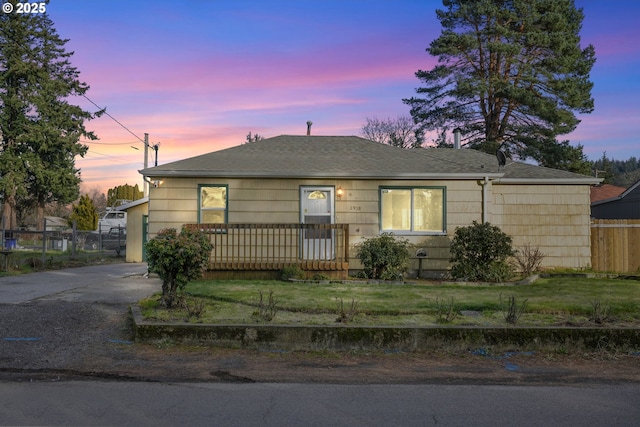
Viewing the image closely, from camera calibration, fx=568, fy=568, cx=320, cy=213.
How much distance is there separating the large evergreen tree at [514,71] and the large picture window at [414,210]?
16423 mm

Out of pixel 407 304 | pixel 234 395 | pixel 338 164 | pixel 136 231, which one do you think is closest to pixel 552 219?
pixel 338 164

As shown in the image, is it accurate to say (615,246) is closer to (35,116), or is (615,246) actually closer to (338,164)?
(338,164)

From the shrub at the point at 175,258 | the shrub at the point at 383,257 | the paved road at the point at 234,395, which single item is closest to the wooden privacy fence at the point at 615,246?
the shrub at the point at 383,257

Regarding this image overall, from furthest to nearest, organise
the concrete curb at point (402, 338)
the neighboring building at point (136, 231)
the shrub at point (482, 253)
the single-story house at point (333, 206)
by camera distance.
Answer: the neighboring building at point (136, 231) → the single-story house at point (333, 206) → the shrub at point (482, 253) → the concrete curb at point (402, 338)

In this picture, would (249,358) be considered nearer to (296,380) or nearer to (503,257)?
(296,380)

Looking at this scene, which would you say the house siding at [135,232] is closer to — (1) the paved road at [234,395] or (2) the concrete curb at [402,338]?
(1) the paved road at [234,395]

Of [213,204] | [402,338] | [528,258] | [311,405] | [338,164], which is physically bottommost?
[311,405]

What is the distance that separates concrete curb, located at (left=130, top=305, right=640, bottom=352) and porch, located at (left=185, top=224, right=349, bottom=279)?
638cm

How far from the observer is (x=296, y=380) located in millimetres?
5734

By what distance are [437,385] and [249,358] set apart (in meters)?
2.25

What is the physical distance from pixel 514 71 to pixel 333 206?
69.6ft

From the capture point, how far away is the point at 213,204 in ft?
47.8

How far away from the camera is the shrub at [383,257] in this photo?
1338 centimetres

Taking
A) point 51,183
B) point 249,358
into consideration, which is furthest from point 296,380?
point 51,183
